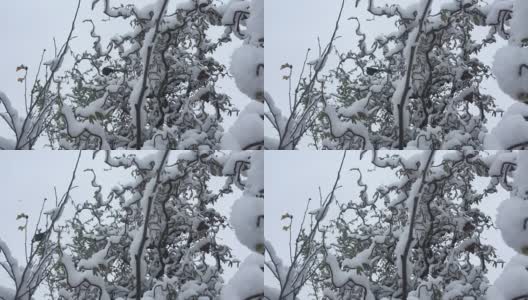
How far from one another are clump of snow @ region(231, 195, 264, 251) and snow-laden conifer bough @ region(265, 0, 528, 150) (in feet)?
0.59

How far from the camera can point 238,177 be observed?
2.15m

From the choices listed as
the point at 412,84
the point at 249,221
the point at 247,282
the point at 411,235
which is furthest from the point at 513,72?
the point at 247,282

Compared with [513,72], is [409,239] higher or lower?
lower

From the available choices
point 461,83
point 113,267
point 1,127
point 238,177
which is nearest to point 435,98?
point 461,83

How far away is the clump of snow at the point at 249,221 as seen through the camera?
2.14 metres

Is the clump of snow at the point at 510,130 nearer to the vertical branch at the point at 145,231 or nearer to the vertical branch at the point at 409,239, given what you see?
the vertical branch at the point at 409,239

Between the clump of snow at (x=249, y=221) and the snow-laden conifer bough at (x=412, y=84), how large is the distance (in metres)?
0.18

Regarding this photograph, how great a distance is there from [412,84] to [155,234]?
2.85 feet

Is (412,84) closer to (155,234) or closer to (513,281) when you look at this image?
(513,281)

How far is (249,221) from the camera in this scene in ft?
7.02

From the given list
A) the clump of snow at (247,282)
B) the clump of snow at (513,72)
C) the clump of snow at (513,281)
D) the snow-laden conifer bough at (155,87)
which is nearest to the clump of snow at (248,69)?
the snow-laden conifer bough at (155,87)

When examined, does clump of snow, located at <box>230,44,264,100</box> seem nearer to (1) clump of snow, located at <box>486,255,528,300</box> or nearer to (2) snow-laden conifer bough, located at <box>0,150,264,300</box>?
(2) snow-laden conifer bough, located at <box>0,150,264,300</box>

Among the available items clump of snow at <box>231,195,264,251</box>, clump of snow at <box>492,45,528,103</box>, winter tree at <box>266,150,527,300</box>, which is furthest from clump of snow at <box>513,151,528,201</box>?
clump of snow at <box>231,195,264,251</box>

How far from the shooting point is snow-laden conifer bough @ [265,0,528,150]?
212 centimetres
